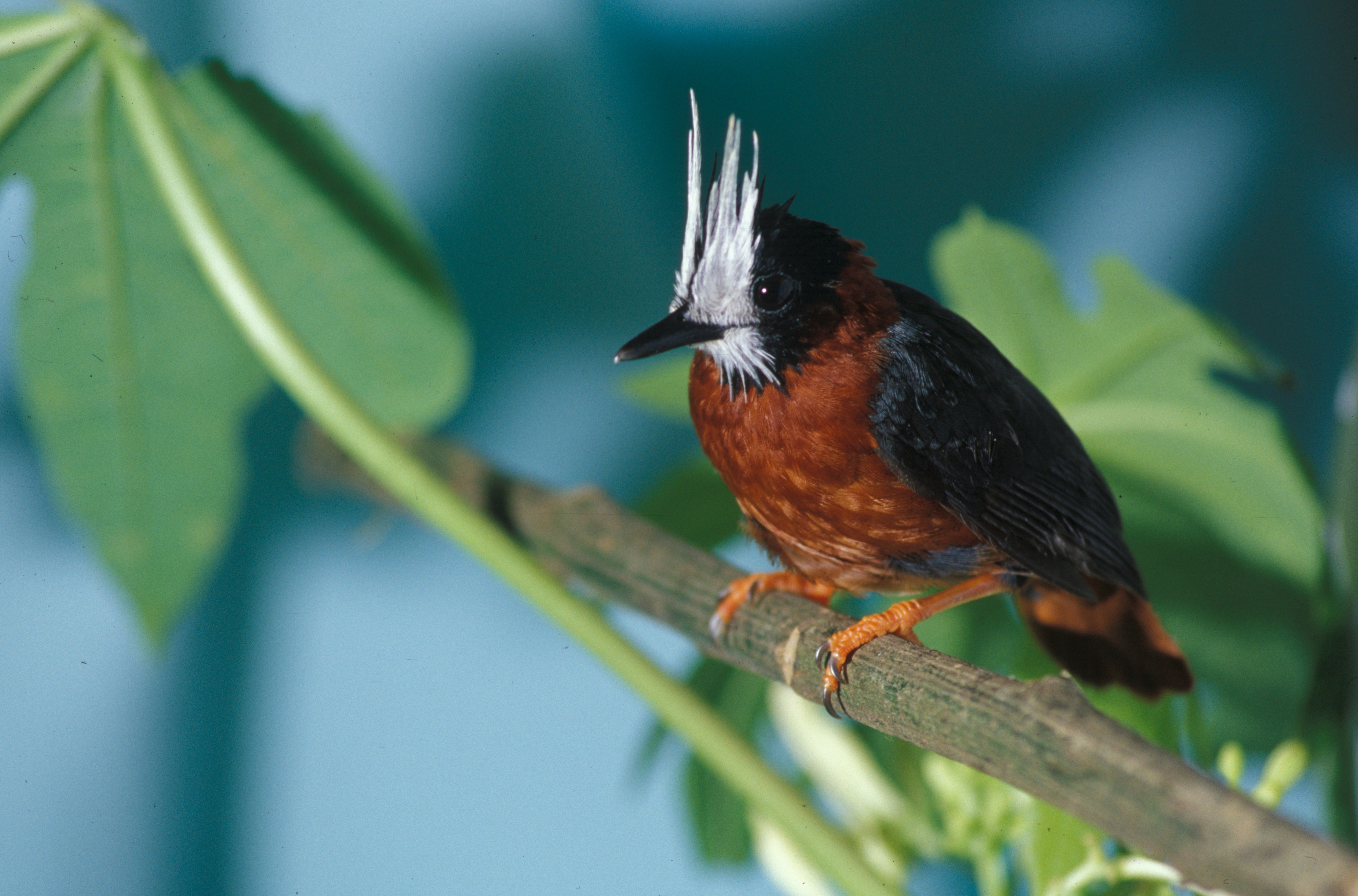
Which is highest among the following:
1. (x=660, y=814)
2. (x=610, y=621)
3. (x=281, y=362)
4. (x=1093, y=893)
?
(x=281, y=362)

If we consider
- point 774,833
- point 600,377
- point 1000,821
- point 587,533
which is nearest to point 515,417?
point 600,377

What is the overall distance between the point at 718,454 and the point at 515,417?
70 cm

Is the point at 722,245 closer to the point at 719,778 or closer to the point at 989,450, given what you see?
the point at 989,450

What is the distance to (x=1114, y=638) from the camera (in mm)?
492

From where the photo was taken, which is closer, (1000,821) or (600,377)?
(1000,821)

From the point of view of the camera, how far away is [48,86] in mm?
671

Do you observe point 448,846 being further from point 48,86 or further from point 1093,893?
point 48,86

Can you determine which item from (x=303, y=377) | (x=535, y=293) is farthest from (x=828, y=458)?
(x=535, y=293)

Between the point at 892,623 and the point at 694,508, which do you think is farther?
the point at 694,508

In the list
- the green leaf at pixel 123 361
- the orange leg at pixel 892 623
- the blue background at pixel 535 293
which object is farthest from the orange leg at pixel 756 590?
the green leaf at pixel 123 361

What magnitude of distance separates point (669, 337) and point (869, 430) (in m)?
0.10

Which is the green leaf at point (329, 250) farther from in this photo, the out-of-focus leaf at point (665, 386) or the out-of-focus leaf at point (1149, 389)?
the out-of-focus leaf at point (1149, 389)

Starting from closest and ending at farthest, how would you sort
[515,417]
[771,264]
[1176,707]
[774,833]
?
[771,264]
[1176,707]
[774,833]
[515,417]

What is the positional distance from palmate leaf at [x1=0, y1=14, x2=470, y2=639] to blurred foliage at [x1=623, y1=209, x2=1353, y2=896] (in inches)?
12.9
